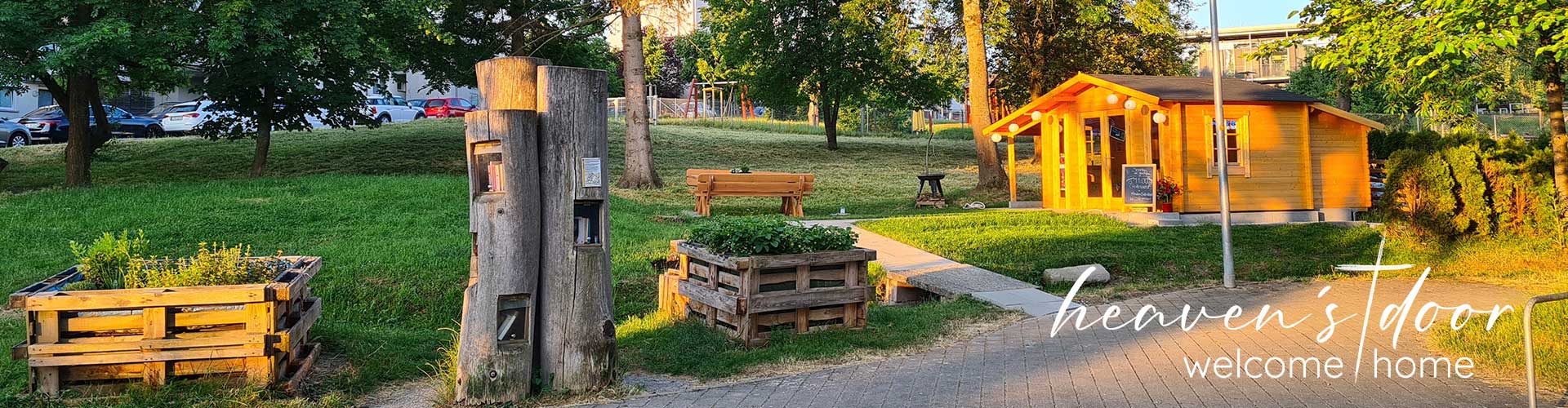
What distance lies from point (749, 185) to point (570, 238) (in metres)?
12.9

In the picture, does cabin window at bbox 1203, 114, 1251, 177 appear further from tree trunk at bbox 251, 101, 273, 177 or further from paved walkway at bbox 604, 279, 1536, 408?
tree trunk at bbox 251, 101, 273, 177

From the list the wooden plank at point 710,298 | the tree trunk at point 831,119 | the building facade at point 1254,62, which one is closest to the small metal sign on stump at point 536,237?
the wooden plank at point 710,298

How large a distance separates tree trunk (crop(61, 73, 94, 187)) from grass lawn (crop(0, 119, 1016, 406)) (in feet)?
3.12

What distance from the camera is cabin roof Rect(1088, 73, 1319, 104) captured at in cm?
1739

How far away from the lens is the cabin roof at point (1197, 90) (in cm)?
1739

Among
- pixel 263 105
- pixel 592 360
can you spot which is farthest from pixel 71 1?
pixel 592 360

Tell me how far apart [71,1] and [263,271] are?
14544mm

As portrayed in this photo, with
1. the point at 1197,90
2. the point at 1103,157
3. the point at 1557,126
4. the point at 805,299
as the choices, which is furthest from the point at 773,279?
the point at 1197,90

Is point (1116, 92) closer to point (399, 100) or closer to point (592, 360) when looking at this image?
point (592, 360)

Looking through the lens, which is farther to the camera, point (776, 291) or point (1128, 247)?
point (1128, 247)

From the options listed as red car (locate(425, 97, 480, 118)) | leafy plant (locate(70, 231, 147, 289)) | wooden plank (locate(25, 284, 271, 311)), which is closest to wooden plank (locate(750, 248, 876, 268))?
wooden plank (locate(25, 284, 271, 311))

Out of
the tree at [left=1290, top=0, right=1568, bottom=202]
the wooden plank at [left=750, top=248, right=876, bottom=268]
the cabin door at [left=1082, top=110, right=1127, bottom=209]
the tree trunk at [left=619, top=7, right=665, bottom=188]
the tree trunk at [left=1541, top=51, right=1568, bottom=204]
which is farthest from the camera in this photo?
the tree trunk at [left=619, top=7, right=665, bottom=188]

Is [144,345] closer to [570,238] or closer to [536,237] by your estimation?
[536,237]

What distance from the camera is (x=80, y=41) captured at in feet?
55.4
